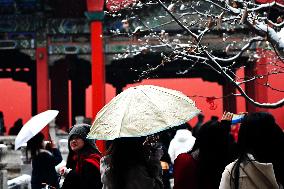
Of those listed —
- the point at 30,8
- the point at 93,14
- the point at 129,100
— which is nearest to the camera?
the point at 129,100

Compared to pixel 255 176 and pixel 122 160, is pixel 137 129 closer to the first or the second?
pixel 122 160

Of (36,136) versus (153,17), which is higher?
(153,17)

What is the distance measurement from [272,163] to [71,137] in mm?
2028

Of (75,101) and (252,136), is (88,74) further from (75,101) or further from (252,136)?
(252,136)

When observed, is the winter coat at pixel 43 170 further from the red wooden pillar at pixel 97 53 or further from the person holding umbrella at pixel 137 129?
the red wooden pillar at pixel 97 53

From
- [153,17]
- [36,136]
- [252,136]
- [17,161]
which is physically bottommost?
[17,161]

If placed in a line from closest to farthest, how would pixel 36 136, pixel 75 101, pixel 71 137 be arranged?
pixel 71 137 < pixel 36 136 < pixel 75 101

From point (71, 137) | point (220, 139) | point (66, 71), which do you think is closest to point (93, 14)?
point (66, 71)

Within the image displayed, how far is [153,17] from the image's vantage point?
599 inches

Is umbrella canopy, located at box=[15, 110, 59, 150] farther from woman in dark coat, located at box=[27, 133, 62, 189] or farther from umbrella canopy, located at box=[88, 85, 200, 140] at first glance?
umbrella canopy, located at box=[88, 85, 200, 140]

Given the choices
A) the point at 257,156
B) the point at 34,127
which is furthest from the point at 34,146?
the point at 257,156

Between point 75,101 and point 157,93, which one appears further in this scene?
point 75,101

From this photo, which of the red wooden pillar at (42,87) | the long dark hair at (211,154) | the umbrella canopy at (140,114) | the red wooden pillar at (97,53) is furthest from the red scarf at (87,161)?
the red wooden pillar at (42,87)

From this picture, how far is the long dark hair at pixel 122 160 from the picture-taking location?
12.5 feet
